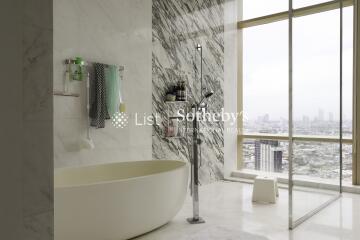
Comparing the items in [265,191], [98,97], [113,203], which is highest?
[98,97]

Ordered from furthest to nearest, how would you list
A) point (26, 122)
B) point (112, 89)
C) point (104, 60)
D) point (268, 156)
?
point (268, 156), point (104, 60), point (112, 89), point (26, 122)

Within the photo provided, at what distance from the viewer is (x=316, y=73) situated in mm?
3512

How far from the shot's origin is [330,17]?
3.79 meters

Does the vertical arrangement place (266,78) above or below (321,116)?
above

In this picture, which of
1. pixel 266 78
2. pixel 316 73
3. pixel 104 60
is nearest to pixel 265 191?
pixel 316 73

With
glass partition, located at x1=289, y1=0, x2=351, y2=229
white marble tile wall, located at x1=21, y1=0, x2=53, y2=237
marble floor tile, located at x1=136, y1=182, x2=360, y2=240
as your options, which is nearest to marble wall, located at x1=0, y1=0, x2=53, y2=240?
white marble tile wall, located at x1=21, y1=0, x2=53, y2=237

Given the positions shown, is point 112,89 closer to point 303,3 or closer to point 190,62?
point 190,62

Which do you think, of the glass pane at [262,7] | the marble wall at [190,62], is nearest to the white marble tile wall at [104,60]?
the marble wall at [190,62]

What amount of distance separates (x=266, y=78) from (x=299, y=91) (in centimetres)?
220

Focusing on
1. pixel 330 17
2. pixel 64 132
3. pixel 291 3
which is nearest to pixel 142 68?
pixel 64 132

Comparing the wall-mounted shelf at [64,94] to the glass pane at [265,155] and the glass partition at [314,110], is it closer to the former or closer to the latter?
the glass partition at [314,110]

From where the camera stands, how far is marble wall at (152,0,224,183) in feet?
14.5

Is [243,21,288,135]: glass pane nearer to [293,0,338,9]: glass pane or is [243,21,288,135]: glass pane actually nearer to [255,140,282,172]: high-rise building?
[255,140,282,172]: high-rise building

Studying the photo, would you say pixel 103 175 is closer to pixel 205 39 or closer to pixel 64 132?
pixel 64 132
